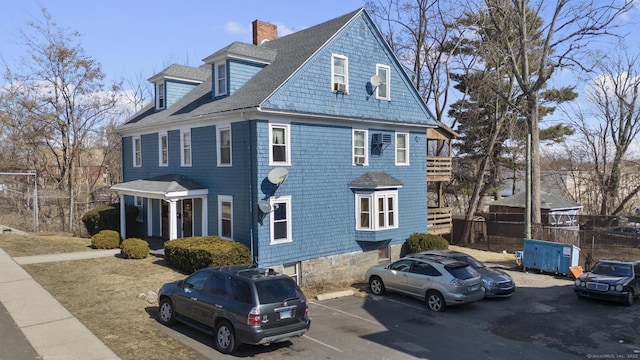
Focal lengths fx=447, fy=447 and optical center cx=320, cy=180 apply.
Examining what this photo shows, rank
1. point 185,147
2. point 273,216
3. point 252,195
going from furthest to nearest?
1. point 185,147
2. point 273,216
3. point 252,195

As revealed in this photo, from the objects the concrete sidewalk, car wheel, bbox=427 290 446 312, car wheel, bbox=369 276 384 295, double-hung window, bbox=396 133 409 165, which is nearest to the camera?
the concrete sidewalk

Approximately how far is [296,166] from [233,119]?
10.4 ft

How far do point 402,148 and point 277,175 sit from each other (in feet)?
28.6

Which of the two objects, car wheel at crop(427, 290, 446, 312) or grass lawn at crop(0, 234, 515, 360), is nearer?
grass lawn at crop(0, 234, 515, 360)

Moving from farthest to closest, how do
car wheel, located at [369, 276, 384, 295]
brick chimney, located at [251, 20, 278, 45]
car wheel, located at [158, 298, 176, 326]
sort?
brick chimney, located at [251, 20, 278, 45] → car wheel, located at [369, 276, 384, 295] → car wheel, located at [158, 298, 176, 326]

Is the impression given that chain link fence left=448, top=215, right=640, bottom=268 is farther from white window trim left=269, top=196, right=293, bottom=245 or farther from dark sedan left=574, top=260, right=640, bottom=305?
white window trim left=269, top=196, right=293, bottom=245

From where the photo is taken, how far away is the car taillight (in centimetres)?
934

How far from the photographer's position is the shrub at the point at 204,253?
1584 cm

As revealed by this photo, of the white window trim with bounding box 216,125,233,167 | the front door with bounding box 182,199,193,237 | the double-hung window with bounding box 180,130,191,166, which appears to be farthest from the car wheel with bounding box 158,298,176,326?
the double-hung window with bounding box 180,130,191,166

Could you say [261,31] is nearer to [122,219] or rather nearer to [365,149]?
[365,149]

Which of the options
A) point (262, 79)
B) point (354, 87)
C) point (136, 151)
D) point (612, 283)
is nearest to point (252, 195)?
point (262, 79)

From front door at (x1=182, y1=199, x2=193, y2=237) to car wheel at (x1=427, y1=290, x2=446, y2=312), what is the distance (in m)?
11.6

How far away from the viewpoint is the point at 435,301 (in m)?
15.1

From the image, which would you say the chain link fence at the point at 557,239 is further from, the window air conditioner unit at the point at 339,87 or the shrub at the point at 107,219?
the shrub at the point at 107,219
